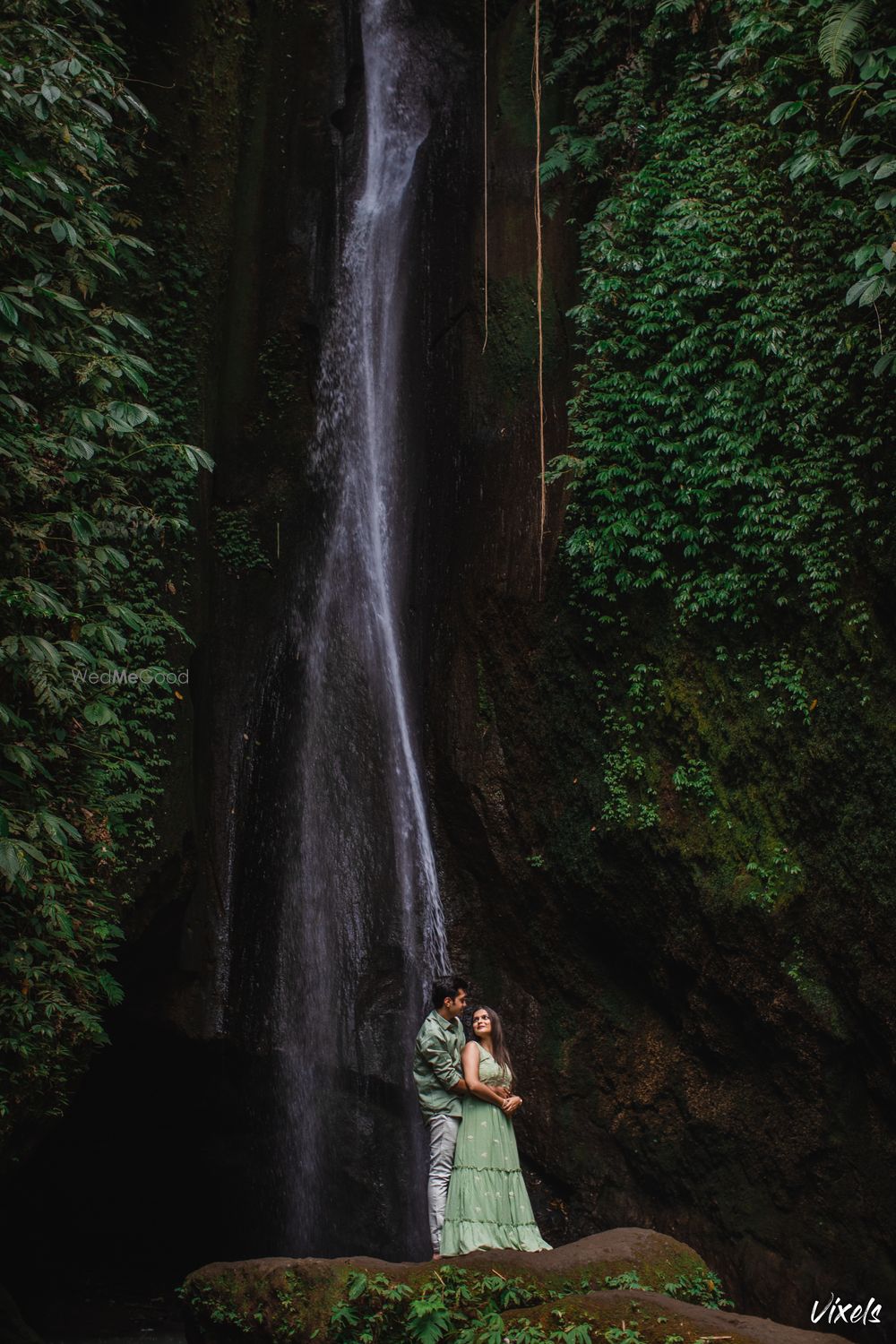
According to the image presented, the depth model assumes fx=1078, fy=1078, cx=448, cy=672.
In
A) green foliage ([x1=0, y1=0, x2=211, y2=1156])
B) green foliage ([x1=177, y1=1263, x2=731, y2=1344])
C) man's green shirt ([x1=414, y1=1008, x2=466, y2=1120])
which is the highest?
green foliage ([x1=0, y1=0, x2=211, y2=1156])

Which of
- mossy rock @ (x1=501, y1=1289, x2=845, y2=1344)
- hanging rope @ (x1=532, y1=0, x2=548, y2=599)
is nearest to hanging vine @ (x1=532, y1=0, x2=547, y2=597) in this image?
hanging rope @ (x1=532, y1=0, x2=548, y2=599)

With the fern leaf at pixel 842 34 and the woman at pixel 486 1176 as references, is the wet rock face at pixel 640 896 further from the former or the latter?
the fern leaf at pixel 842 34

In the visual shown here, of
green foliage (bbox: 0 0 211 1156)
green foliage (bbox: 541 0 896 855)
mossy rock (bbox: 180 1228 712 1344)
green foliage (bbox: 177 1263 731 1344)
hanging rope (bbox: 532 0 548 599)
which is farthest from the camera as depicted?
hanging rope (bbox: 532 0 548 599)

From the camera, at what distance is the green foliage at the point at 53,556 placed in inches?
201

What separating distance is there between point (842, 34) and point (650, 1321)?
23.4 feet

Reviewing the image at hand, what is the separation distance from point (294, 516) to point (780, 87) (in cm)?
546

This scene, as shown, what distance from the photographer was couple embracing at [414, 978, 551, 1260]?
221 inches

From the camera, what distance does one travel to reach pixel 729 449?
25.2ft

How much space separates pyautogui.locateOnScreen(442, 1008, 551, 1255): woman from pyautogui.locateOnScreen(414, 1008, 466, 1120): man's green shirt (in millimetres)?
103

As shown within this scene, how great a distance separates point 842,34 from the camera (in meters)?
6.69

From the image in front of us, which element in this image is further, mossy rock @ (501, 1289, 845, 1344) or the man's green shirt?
the man's green shirt

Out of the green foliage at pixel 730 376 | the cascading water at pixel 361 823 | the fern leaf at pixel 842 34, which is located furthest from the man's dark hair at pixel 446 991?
the fern leaf at pixel 842 34

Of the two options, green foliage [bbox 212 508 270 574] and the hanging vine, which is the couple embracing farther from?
green foliage [bbox 212 508 270 574]

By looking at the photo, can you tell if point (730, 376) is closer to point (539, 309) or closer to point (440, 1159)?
point (539, 309)
